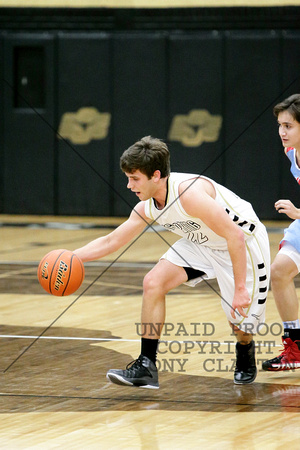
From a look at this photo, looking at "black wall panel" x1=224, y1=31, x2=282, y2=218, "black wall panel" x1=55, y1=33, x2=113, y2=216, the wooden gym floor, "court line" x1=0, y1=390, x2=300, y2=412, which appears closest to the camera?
the wooden gym floor

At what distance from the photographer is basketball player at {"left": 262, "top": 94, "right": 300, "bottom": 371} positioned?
166 inches

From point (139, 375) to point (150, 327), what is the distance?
0.75ft

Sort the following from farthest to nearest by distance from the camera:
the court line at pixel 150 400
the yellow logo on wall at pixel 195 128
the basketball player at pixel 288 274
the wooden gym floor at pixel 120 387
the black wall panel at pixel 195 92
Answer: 1. the yellow logo on wall at pixel 195 128
2. the black wall panel at pixel 195 92
3. the basketball player at pixel 288 274
4. the court line at pixel 150 400
5. the wooden gym floor at pixel 120 387

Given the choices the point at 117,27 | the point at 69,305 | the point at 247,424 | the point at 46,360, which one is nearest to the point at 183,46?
the point at 117,27

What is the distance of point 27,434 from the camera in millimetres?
3271

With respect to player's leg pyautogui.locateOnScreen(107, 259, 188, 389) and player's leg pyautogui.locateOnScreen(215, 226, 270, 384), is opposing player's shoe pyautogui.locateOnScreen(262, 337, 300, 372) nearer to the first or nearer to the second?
→ player's leg pyautogui.locateOnScreen(215, 226, 270, 384)

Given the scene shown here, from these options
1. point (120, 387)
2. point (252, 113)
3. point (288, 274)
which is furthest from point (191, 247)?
point (252, 113)

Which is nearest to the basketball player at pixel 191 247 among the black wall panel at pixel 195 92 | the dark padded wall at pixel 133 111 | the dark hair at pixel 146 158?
the dark hair at pixel 146 158

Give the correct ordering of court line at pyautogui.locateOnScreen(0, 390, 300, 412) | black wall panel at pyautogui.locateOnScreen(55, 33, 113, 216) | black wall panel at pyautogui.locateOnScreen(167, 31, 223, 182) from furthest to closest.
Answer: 1. black wall panel at pyautogui.locateOnScreen(55, 33, 113, 216)
2. black wall panel at pyautogui.locateOnScreen(167, 31, 223, 182)
3. court line at pyautogui.locateOnScreen(0, 390, 300, 412)

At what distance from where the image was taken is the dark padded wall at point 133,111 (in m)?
11.6

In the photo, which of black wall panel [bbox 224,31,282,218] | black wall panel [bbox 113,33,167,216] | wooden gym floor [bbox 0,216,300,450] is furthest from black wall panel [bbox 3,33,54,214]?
wooden gym floor [bbox 0,216,300,450]

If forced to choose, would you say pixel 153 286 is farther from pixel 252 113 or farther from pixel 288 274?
pixel 252 113

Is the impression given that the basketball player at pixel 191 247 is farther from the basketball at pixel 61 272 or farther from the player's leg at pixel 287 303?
the player's leg at pixel 287 303

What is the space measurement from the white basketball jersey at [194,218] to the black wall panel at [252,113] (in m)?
7.58
